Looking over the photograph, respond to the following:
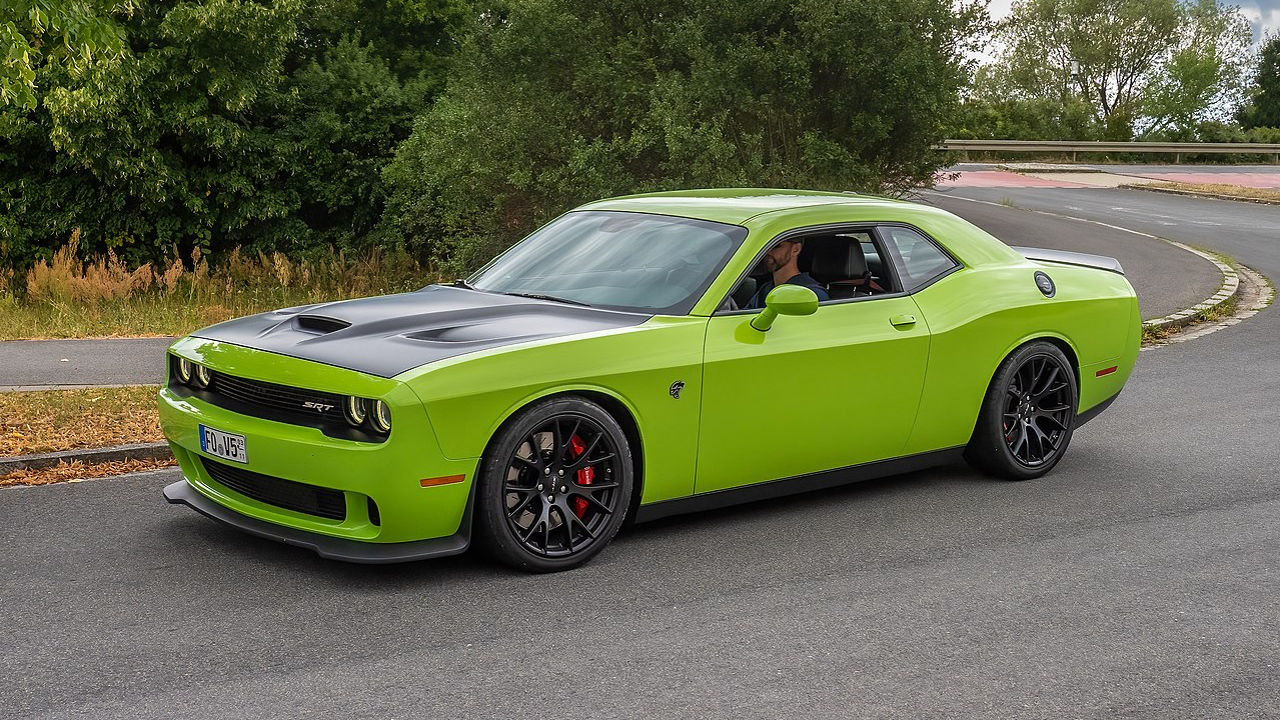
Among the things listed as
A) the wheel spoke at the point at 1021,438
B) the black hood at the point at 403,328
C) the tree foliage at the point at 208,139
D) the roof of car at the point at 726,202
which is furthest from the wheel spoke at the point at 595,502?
the tree foliage at the point at 208,139

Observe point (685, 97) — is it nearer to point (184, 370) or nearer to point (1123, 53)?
point (184, 370)

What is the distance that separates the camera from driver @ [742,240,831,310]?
6773 mm

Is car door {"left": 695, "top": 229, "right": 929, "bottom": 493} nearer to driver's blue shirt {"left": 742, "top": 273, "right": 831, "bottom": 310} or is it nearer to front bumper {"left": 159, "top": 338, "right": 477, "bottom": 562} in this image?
driver's blue shirt {"left": 742, "top": 273, "right": 831, "bottom": 310}

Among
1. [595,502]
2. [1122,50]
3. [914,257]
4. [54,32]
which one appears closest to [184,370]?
[595,502]

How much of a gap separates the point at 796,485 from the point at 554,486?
1.45 metres

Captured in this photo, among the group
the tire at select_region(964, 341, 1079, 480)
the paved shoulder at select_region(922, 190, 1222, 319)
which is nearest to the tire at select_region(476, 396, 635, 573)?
the tire at select_region(964, 341, 1079, 480)

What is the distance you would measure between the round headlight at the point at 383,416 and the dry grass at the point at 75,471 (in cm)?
307

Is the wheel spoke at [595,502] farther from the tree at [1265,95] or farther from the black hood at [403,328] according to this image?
the tree at [1265,95]

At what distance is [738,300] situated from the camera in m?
6.51

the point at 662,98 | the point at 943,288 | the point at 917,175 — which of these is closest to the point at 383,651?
the point at 943,288

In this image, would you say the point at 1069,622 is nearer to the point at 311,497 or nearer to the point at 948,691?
the point at 948,691

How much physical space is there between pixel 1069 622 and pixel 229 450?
3.33 m

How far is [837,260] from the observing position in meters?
7.09

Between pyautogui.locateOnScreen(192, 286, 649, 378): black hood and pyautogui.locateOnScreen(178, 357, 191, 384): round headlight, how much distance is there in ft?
0.46
